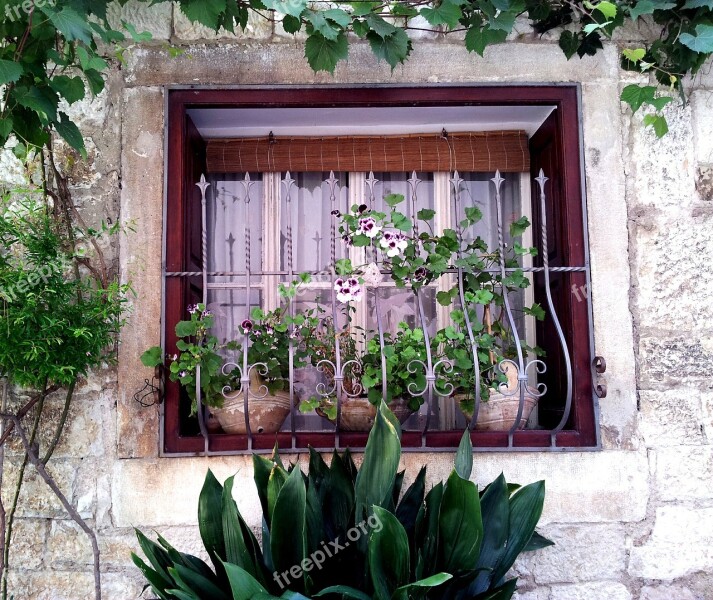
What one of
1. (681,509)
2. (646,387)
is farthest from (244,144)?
(681,509)

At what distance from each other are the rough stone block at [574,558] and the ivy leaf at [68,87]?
2073 mm

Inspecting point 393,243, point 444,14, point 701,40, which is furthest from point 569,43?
point 393,243

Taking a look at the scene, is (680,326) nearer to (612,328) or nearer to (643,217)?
(612,328)

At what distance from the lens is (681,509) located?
2.52m

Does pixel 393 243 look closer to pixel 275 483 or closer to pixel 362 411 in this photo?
pixel 362 411

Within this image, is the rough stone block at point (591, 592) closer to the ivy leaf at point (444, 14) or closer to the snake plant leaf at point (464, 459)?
the snake plant leaf at point (464, 459)

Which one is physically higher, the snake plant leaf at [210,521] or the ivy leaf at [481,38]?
the ivy leaf at [481,38]

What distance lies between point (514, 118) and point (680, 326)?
3.43 ft

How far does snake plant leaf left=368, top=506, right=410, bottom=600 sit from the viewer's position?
6.03 feet

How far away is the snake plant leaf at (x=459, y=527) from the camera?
196cm

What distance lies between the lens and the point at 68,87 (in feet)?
7.38

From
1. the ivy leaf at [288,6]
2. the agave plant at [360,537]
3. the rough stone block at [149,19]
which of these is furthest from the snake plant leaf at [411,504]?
the rough stone block at [149,19]

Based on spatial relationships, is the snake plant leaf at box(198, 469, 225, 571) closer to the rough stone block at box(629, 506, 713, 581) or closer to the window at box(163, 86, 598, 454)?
the window at box(163, 86, 598, 454)

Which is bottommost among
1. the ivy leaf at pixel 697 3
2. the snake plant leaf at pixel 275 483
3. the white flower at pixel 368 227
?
the snake plant leaf at pixel 275 483
